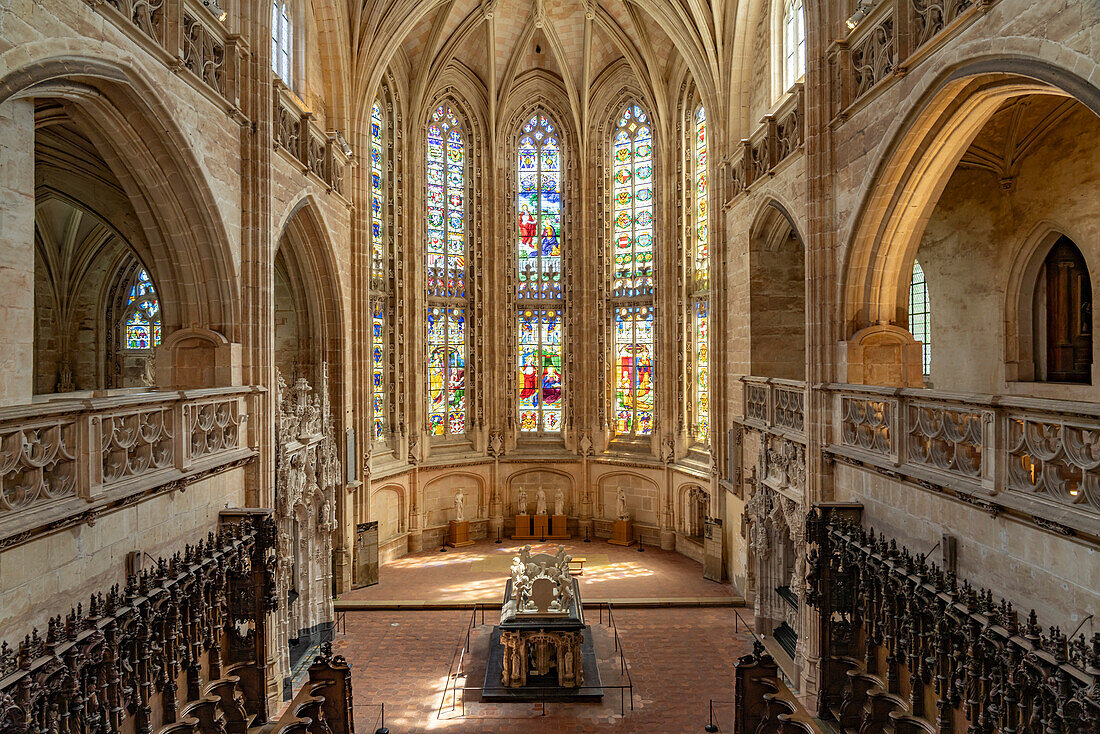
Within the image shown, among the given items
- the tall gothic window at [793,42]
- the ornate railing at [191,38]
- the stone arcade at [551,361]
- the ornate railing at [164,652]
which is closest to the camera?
the ornate railing at [164,652]

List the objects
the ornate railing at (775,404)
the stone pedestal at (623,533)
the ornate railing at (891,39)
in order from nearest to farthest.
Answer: the ornate railing at (891,39), the ornate railing at (775,404), the stone pedestal at (623,533)

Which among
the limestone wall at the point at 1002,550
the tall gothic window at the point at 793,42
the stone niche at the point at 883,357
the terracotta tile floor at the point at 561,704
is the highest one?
the tall gothic window at the point at 793,42

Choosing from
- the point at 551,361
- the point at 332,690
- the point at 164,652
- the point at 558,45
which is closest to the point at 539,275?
the point at 551,361

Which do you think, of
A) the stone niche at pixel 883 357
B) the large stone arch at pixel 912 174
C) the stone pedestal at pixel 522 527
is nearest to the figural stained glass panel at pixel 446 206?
the stone pedestal at pixel 522 527

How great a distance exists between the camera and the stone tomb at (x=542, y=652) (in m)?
10.8

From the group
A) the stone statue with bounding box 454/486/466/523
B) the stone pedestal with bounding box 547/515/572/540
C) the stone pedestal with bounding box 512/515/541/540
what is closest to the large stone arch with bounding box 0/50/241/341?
the stone statue with bounding box 454/486/466/523

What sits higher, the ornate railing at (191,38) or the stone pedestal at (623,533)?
the ornate railing at (191,38)

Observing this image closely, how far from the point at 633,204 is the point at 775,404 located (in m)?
9.67

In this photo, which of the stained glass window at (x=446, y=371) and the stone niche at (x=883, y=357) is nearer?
the stone niche at (x=883, y=357)

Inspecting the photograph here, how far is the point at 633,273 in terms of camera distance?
20.6 meters

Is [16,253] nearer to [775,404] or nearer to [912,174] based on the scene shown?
[912,174]

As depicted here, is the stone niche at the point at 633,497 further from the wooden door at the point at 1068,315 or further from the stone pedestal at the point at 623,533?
the wooden door at the point at 1068,315

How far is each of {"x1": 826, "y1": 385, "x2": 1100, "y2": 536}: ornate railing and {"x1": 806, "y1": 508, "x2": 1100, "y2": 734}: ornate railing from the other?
0.81 metres

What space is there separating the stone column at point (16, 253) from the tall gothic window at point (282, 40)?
6667mm
